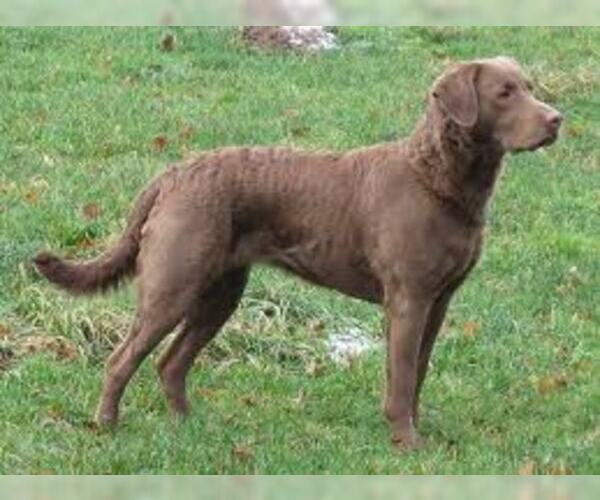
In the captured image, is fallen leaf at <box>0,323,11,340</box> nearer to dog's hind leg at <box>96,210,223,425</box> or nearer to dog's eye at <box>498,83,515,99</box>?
dog's hind leg at <box>96,210,223,425</box>

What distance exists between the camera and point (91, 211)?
32.9ft

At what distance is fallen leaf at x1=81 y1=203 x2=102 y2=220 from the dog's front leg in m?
3.60

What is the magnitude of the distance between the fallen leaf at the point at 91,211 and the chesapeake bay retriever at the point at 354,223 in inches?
117

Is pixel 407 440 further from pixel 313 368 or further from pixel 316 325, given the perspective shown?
pixel 316 325

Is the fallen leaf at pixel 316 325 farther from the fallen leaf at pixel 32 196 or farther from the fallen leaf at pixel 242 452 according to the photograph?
the fallen leaf at pixel 32 196

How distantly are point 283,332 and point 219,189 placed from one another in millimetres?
1682

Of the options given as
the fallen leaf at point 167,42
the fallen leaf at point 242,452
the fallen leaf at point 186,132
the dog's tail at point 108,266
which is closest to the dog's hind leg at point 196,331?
the dog's tail at point 108,266

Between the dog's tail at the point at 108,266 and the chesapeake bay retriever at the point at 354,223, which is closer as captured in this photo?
the chesapeake bay retriever at the point at 354,223

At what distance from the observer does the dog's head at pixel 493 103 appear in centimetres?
655

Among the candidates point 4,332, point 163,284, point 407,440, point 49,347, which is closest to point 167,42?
point 4,332

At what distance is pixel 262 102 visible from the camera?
44.2ft

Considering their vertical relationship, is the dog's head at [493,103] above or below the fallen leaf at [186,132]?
above

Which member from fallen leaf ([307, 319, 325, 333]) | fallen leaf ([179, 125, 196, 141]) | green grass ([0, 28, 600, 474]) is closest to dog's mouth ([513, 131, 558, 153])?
green grass ([0, 28, 600, 474])

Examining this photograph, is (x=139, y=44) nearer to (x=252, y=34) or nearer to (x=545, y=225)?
(x=252, y=34)
